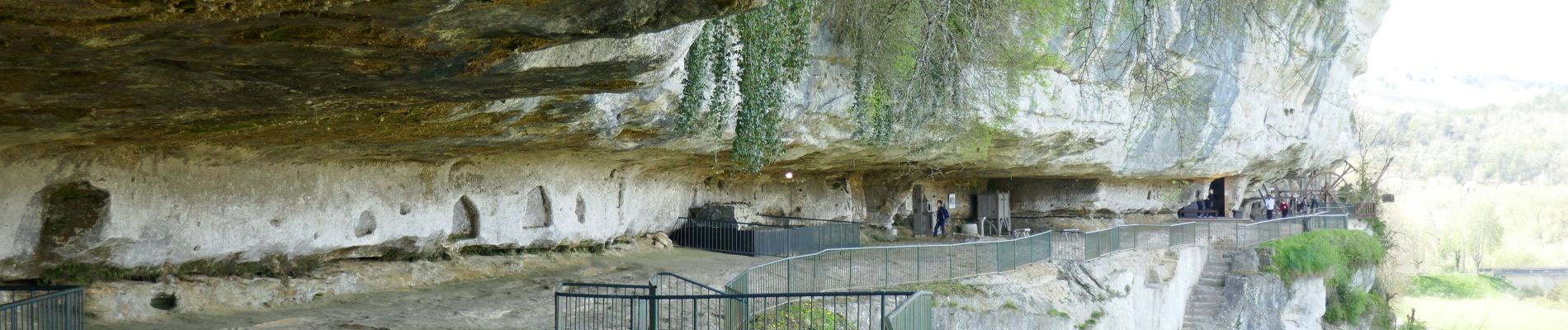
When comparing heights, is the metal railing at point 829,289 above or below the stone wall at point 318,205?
below

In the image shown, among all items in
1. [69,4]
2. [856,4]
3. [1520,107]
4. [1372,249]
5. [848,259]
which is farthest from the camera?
[1520,107]

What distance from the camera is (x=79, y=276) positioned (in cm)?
941

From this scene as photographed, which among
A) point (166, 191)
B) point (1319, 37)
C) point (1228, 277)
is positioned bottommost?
point (1228, 277)

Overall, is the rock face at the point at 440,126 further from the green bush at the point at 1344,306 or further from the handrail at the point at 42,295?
the green bush at the point at 1344,306

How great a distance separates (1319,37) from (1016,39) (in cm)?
1460

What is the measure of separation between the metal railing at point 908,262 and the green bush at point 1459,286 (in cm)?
4000

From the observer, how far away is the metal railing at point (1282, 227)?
23.9 metres

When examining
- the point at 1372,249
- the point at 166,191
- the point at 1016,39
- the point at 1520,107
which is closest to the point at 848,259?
the point at 1016,39

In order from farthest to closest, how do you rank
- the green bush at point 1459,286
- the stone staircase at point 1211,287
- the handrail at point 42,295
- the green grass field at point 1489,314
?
the green bush at point 1459,286 < the green grass field at point 1489,314 < the stone staircase at point 1211,287 < the handrail at point 42,295

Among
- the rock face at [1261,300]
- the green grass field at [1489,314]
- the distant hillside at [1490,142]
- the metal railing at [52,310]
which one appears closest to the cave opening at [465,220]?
the metal railing at [52,310]

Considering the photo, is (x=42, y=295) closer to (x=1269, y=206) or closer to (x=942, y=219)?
(x=942, y=219)

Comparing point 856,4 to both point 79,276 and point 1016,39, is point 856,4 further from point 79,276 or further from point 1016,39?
point 79,276

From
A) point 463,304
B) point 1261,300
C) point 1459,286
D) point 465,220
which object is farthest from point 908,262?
point 1459,286

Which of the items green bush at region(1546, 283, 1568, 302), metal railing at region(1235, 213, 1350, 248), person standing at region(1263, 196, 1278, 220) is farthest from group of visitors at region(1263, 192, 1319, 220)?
green bush at region(1546, 283, 1568, 302)
